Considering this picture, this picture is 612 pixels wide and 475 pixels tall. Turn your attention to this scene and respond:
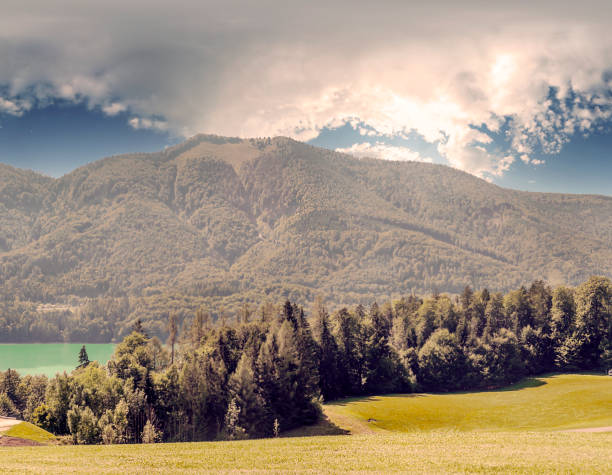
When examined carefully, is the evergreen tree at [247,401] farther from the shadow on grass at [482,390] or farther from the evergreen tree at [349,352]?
the evergreen tree at [349,352]

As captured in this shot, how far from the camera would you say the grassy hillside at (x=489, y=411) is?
169 feet

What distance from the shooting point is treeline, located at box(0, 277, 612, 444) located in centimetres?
5156

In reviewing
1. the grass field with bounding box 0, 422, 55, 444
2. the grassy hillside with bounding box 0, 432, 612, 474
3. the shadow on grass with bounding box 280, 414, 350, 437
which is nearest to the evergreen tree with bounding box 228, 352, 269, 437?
the shadow on grass with bounding box 280, 414, 350, 437

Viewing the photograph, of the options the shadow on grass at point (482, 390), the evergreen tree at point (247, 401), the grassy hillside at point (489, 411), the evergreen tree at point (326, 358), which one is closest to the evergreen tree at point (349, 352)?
the evergreen tree at point (326, 358)

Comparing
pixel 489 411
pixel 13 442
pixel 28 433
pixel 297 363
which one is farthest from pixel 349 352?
pixel 13 442

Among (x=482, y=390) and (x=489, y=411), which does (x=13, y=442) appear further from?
(x=482, y=390)

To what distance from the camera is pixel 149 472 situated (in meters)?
24.2

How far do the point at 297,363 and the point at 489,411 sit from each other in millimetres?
24642

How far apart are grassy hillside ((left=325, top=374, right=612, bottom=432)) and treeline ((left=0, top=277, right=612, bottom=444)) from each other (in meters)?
6.90

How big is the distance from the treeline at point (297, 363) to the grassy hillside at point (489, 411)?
22.6 ft

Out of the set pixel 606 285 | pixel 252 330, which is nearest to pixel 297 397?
pixel 252 330

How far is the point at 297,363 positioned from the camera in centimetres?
6038

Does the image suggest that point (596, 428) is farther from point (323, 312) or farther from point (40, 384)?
point (40, 384)

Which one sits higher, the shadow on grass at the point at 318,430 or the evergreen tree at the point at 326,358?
the evergreen tree at the point at 326,358
